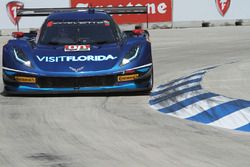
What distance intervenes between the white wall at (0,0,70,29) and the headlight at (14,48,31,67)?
13724 mm

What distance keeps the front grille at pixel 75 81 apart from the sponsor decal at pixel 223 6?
660 inches

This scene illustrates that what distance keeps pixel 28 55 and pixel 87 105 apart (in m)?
1.45

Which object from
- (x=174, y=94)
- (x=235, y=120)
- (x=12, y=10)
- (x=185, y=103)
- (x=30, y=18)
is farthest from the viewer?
(x=30, y=18)

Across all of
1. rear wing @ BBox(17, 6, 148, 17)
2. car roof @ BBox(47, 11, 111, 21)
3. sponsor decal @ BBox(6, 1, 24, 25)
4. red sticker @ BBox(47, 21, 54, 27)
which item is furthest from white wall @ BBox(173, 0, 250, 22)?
red sticker @ BBox(47, 21, 54, 27)

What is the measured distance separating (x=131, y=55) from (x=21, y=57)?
156cm

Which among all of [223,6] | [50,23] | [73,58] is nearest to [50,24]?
[50,23]

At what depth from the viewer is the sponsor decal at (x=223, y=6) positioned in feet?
86.4

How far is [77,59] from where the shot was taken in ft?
33.3

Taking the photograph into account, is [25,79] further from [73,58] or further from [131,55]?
[131,55]

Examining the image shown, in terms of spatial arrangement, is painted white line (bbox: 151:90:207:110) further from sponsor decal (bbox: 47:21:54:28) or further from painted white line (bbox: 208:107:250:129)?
sponsor decal (bbox: 47:21:54:28)

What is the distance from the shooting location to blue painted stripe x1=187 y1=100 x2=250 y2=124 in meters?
8.01

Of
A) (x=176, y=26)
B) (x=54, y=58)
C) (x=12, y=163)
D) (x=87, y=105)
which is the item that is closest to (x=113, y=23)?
(x=54, y=58)

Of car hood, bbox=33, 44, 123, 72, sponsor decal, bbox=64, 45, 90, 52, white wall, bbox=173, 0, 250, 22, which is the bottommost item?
white wall, bbox=173, 0, 250, 22

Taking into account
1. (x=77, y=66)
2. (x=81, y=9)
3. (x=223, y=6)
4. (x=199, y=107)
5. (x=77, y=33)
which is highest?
(x=81, y=9)
